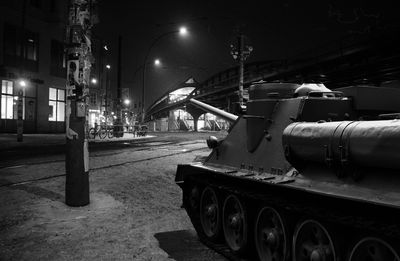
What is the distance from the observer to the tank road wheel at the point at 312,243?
12.8 feet

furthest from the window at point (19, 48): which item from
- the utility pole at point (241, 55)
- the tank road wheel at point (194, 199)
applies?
the tank road wheel at point (194, 199)

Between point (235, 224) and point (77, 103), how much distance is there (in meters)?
4.44

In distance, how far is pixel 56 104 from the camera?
4131cm

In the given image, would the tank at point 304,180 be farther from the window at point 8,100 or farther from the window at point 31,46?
the window at point 31,46

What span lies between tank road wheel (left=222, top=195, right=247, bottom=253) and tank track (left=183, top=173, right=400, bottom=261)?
0.09 m

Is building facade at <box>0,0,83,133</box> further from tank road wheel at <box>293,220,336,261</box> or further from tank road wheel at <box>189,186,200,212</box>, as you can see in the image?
tank road wheel at <box>293,220,336,261</box>

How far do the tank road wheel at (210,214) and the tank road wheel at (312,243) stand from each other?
1.84m

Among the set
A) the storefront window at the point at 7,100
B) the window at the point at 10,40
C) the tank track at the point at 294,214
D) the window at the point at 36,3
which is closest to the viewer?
the tank track at the point at 294,214

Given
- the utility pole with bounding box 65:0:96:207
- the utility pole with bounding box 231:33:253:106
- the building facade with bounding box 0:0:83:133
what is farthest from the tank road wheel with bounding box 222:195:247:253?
the building facade with bounding box 0:0:83:133

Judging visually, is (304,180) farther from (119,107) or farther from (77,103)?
(119,107)

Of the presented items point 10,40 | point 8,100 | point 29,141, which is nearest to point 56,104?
point 8,100

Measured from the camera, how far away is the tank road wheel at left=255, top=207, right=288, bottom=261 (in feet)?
15.2

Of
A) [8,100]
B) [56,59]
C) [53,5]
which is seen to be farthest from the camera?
[56,59]

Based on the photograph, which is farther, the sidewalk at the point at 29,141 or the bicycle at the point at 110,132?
the bicycle at the point at 110,132
